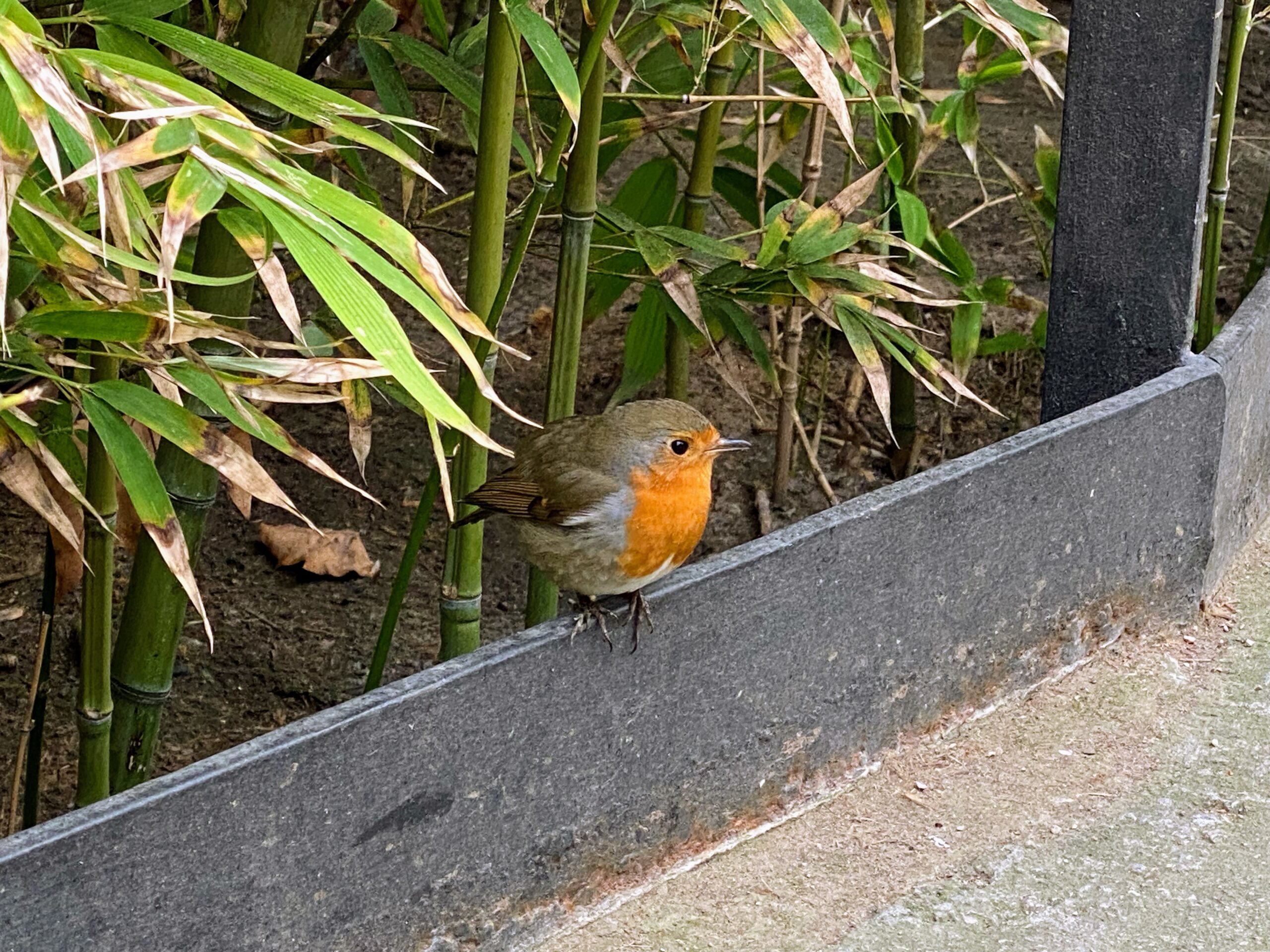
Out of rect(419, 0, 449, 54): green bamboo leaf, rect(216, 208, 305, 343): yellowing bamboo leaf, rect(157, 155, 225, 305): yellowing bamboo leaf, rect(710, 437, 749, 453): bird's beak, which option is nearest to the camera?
rect(157, 155, 225, 305): yellowing bamboo leaf

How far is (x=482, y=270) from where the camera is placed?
2.16 meters

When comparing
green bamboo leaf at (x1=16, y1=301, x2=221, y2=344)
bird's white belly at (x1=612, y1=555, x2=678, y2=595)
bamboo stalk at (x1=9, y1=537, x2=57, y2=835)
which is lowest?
bamboo stalk at (x1=9, y1=537, x2=57, y2=835)

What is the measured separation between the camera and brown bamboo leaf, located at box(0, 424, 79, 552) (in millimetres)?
1714

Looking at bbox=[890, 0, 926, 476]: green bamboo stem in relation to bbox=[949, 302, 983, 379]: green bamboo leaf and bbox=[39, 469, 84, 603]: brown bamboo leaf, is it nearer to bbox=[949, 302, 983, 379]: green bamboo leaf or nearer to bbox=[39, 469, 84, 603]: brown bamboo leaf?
bbox=[949, 302, 983, 379]: green bamboo leaf

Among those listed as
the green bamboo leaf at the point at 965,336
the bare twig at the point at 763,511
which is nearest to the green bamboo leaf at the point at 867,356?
the green bamboo leaf at the point at 965,336

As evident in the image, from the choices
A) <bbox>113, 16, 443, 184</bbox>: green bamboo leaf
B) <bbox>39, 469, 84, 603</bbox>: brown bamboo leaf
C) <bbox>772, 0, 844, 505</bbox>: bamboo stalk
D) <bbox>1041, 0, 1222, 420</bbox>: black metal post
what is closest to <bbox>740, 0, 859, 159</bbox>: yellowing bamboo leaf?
<bbox>113, 16, 443, 184</bbox>: green bamboo leaf

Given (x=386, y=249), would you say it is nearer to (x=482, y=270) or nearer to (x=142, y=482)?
(x=142, y=482)

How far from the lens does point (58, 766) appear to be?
2820 millimetres

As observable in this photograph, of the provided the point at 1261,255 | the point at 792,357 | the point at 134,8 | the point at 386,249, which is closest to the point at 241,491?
the point at 134,8

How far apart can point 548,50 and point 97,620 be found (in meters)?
0.86

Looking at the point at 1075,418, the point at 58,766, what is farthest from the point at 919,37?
the point at 58,766

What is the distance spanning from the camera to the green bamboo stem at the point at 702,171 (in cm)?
274

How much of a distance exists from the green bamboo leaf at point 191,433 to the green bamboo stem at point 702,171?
1.10 meters

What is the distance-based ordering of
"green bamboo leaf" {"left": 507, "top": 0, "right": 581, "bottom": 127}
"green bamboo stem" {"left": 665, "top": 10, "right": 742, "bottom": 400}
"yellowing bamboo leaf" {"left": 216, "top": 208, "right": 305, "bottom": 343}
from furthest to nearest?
"green bamboo stem" {"left": 665, "top": 10, "right": 742, "bottom": 400}, "green bamboo leaf" {"left": 507, "top": 0, "right": 581, "bottom": 127}, "yellowing bamboo leaf" {"left": 216, "top": 208, "right": 305, "bottom": 343}
